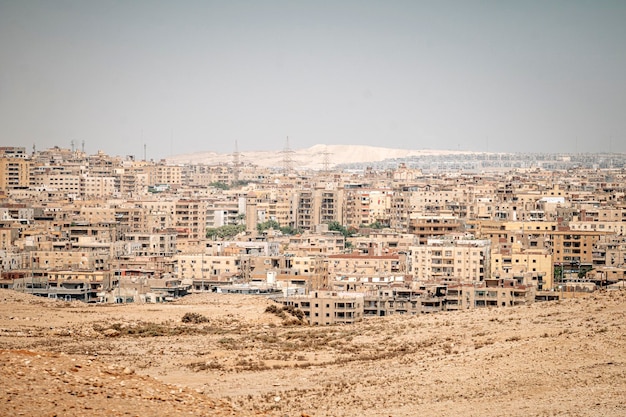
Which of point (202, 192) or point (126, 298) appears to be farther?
point (202, 192)

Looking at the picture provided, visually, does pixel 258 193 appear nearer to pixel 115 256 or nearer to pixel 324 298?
pixel 115 256

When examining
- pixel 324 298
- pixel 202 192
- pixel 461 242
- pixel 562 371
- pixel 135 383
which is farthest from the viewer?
pixel 202 192

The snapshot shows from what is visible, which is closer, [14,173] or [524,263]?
[524,263]

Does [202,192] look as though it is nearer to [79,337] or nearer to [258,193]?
[258,193]

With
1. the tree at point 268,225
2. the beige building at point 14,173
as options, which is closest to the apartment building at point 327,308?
the tree at point 268,225

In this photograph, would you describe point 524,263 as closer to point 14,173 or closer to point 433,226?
point 433,226

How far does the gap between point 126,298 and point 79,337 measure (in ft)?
53.7

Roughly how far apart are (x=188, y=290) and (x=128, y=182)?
86.4 m

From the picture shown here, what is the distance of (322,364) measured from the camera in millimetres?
20609

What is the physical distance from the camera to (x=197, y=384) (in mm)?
18750

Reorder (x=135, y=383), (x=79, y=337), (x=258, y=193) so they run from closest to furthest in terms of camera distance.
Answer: (x=135, y=383)
(x=79, y=337)
(x=258, y=193)

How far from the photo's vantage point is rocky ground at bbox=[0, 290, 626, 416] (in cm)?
1483

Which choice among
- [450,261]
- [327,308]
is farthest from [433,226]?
[327,308]

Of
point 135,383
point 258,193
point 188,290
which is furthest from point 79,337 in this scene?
point 258,193
